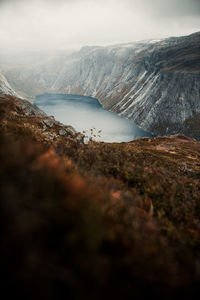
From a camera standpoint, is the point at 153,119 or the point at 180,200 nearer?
the point at 180,200

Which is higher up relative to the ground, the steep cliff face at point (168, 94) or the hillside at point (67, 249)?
the steep cliff face at point (168, 94)

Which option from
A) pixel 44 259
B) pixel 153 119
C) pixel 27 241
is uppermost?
pixel 153 119

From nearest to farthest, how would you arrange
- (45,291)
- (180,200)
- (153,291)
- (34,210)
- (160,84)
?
(45,291) < (34,210) < (153,291) < (180,200) < (160,84)

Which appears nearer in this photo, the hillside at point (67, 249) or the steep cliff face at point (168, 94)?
the hillside at point (67, 249)

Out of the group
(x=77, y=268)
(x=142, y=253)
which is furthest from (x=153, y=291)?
(x=77, y=268)

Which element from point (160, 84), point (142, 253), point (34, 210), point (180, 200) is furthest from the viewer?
point (160, 84)

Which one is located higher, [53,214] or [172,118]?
[172,118]

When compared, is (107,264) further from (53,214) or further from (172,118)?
(172,118)

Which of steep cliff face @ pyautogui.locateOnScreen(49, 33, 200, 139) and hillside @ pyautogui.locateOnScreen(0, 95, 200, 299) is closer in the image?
hillside @ pyautogui.locateOnScreen(0, 95, 200, 299)

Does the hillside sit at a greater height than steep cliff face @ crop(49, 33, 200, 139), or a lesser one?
lesser

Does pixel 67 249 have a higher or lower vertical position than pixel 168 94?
lower

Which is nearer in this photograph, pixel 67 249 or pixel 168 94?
pixel 67 249
